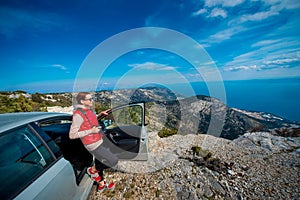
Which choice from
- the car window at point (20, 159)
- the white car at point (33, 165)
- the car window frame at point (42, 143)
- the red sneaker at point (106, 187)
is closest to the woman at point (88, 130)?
the red sneaker at point (106, 187)

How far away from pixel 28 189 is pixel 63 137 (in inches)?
99.7

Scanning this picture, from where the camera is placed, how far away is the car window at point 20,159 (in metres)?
1.48

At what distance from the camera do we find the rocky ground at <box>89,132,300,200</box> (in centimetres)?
312

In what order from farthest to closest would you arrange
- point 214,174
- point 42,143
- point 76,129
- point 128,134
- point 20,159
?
point 128,134 → point 214,174 → point 76,129 → point 42,143 → point 20,159

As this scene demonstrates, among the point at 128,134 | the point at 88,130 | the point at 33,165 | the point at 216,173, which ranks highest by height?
the point at 88,130

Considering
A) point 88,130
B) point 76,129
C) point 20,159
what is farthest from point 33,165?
point 88,130

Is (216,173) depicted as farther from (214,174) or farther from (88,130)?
(88,130)

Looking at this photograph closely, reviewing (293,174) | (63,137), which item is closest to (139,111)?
(63,137)

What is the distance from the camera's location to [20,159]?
184 centimetres

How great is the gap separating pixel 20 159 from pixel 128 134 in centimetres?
277

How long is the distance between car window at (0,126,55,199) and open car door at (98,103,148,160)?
70.9 inches

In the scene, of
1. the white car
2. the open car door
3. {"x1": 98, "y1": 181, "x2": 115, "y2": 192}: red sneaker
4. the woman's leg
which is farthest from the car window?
the open car door

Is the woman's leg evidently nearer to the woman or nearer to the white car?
the woman

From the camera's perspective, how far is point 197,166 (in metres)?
4.05
